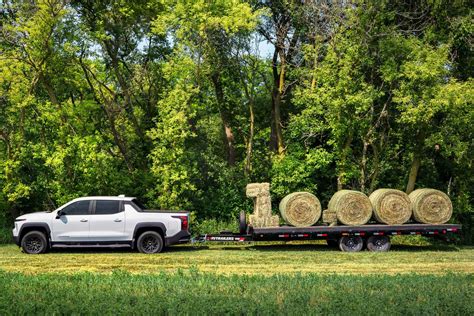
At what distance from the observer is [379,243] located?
59.7 ft

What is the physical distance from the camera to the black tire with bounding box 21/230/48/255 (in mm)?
17203

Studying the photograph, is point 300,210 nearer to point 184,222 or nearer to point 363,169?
point 184,222

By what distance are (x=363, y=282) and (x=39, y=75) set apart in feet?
53.3

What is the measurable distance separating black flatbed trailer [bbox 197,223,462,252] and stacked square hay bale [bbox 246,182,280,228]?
303 mm

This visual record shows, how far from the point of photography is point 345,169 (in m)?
22.5

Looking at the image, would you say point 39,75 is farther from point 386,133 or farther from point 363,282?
point 363,282

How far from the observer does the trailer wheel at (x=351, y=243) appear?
59.0ft

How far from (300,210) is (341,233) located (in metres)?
1.40

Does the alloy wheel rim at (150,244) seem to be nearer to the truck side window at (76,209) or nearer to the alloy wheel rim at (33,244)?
the truck side window at (76,209)

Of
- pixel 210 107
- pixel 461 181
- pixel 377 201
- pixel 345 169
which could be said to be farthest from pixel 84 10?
pixel 461 181

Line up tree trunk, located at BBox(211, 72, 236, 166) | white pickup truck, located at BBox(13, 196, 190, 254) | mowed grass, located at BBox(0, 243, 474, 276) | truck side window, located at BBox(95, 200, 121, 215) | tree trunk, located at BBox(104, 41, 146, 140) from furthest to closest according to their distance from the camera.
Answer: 1. tree trunk, located at BBox(211, 72, 236, 166)
2. tree trunk, located at BBox(104, 41, 146, 140)
3. truck side window, located at BBox(95, 200, 121, 215)
4. white pickup truck, located at BBox(13, 196, 190, 254)
5. mowed grass, located at BBox(0, 243, 474, 276)

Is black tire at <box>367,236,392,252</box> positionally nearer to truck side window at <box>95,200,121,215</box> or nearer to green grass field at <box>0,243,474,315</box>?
green grass field at <box>0,243,474,315</box>

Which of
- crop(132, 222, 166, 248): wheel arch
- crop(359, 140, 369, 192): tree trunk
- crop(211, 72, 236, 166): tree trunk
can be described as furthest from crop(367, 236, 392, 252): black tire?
crop(211, 72, 236, 166): tree trunk

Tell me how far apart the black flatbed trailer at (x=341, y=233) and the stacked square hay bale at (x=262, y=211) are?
0.30 meters
